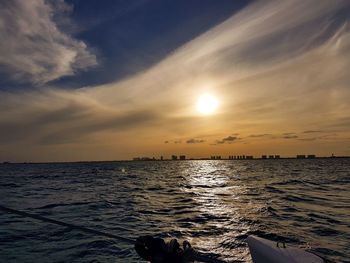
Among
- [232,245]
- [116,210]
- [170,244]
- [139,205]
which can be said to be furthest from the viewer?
[139,205]

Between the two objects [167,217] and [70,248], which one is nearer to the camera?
[70,248]

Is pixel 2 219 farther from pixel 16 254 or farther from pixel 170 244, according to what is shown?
pixel 170 244

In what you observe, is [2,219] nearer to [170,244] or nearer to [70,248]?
[70,248]

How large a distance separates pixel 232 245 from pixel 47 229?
10.4 meters

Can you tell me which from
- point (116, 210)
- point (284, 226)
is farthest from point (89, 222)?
point (284, 226)

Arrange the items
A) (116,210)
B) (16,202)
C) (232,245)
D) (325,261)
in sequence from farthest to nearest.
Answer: (16,202) → (116,210) → (232,245) → (325,261)

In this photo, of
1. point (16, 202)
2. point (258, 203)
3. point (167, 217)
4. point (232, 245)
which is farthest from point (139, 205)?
point (232, 245)

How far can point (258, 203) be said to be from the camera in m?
29.3

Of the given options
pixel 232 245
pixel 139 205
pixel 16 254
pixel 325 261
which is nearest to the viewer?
pixel 325 261

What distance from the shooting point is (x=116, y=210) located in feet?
83.5

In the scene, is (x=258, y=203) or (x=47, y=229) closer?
(x=47, y=229)

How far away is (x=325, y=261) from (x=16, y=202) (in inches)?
1219

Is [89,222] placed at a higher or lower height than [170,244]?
lower

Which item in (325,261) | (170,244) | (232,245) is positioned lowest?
(232,245)
